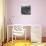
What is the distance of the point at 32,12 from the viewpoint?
2.13m

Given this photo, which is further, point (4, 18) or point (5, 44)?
point (4, 18)

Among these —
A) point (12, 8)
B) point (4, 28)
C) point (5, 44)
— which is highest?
point (12, 8)

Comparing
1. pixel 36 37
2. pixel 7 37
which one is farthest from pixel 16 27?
pixel 36 37

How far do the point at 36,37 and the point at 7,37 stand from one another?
47cm

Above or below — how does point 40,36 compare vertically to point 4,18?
below

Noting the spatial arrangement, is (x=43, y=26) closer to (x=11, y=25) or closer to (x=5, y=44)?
(x=11, y=25)

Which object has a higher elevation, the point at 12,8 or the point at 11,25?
the point at 12,8

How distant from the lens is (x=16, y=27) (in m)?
2.09

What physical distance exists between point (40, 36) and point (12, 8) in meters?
0.65

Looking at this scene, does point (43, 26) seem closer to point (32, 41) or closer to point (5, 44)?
point (32, 41)

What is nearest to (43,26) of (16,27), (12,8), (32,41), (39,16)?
(39,16)

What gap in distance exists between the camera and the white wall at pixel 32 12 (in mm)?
2129

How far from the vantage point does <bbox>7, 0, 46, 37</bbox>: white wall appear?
2.13 metres

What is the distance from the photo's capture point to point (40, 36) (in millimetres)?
2039
